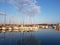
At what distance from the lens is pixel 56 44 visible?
7.64 meters

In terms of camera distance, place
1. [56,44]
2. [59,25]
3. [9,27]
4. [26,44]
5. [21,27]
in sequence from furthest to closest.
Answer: [59,25] < [21,27] < [9,27] < [56,44] < [26,44]

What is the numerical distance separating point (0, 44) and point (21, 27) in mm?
13429

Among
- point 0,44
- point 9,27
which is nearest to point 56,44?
point 0,44

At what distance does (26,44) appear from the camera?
23.5 ft

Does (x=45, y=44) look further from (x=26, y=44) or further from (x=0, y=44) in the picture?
(x=0, y=44)

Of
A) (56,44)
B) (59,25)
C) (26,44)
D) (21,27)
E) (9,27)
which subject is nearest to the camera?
(26,44)

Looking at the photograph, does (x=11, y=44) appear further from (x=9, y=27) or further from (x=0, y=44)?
(x=9, y=27)

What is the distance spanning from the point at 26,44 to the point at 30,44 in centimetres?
23

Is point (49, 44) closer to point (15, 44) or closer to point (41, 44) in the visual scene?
point (41, 44)

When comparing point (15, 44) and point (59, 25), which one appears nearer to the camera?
point (15, 44)

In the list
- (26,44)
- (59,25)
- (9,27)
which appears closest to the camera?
(26,44)

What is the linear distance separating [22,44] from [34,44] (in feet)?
2.23

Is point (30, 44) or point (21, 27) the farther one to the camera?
point (21, 27)

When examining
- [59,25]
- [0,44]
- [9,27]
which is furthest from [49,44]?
[59,25]
